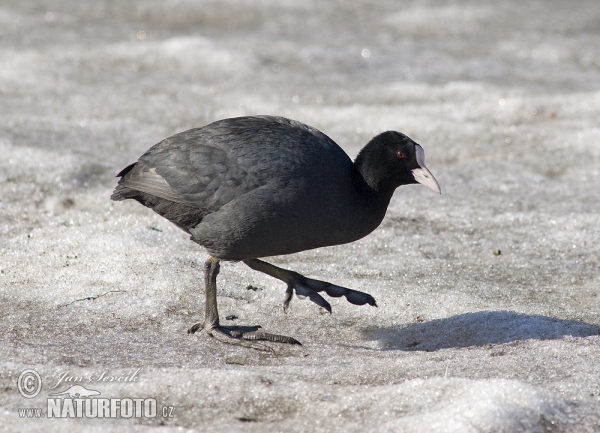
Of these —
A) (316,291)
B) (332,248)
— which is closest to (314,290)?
(316,291)

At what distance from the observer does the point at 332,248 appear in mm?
5352

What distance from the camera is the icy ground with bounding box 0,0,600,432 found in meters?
3.21

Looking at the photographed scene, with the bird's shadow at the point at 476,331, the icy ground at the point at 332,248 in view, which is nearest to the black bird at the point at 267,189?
the bird's shadow at the point at 476,331

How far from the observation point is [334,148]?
165 inches

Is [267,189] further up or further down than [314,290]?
further up

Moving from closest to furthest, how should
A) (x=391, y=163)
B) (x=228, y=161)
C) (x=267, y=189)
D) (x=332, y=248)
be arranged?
(x=267, y=189) → (x=228, y=161) → (x=391, y=163) → (x=332, y=248)

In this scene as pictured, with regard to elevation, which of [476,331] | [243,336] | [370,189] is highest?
[370,189]

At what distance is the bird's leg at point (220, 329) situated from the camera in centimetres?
401

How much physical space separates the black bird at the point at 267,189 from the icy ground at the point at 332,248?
438mm

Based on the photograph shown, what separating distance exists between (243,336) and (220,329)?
0.13 m

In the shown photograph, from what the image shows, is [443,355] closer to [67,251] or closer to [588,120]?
[67,251]

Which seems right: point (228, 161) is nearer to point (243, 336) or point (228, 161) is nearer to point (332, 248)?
point (243, 336)

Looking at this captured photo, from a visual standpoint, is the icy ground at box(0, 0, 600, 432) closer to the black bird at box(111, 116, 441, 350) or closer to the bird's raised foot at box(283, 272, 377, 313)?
the bird's raised foot at box(283, 272, 377, 313)

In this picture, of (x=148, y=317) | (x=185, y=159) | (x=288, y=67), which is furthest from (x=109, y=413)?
(x=288, y=67)
